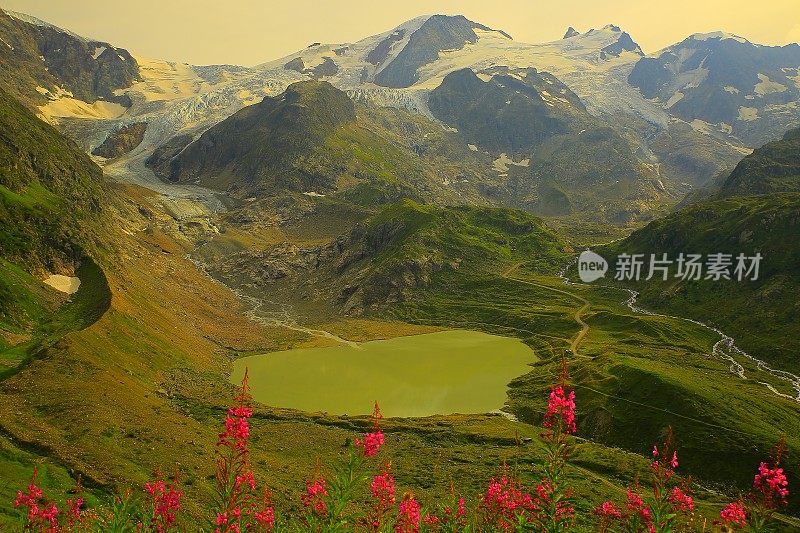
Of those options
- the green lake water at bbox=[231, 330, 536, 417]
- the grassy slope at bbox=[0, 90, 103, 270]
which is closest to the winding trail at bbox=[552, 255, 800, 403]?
the green lake water at bbox=[231, 330, 536, 417]

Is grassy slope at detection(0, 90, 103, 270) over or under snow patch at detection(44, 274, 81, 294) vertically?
over

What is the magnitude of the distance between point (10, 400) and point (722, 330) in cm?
12803

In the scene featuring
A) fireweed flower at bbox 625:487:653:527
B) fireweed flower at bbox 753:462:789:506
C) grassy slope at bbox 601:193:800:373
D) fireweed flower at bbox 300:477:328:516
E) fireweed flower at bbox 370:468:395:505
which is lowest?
fireweed flower at bbox 300:477:328:516

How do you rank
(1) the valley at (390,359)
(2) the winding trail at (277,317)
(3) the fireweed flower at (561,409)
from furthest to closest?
(2) the winding trail at (277,317), (1) the valley at (390,359), (3) the fireweed flower at (561,409)

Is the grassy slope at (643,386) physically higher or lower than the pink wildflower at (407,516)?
lower

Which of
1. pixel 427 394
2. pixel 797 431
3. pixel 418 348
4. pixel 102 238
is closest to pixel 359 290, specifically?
pixel 418 348

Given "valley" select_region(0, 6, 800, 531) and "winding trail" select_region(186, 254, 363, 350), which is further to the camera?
"winding trail" select_region(186, 254, 363, 350)

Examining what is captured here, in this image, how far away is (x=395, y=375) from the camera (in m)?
105

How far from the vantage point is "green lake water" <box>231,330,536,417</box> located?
8894cm

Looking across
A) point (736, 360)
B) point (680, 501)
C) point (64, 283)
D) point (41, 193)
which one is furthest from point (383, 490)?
point (41, 193)

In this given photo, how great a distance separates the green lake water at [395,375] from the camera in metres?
88.9

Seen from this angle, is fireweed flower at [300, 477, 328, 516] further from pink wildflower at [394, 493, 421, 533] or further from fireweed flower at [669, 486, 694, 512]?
fireweed flower at [669, 486, 694, 512]

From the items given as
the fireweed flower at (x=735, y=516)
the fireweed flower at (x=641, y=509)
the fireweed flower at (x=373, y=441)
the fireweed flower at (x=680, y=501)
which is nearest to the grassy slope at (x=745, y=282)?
the fireweed flower at (x=735, y=516)

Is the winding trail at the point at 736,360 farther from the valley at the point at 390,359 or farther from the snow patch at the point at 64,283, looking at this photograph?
the snow patch at the point at 64,283
